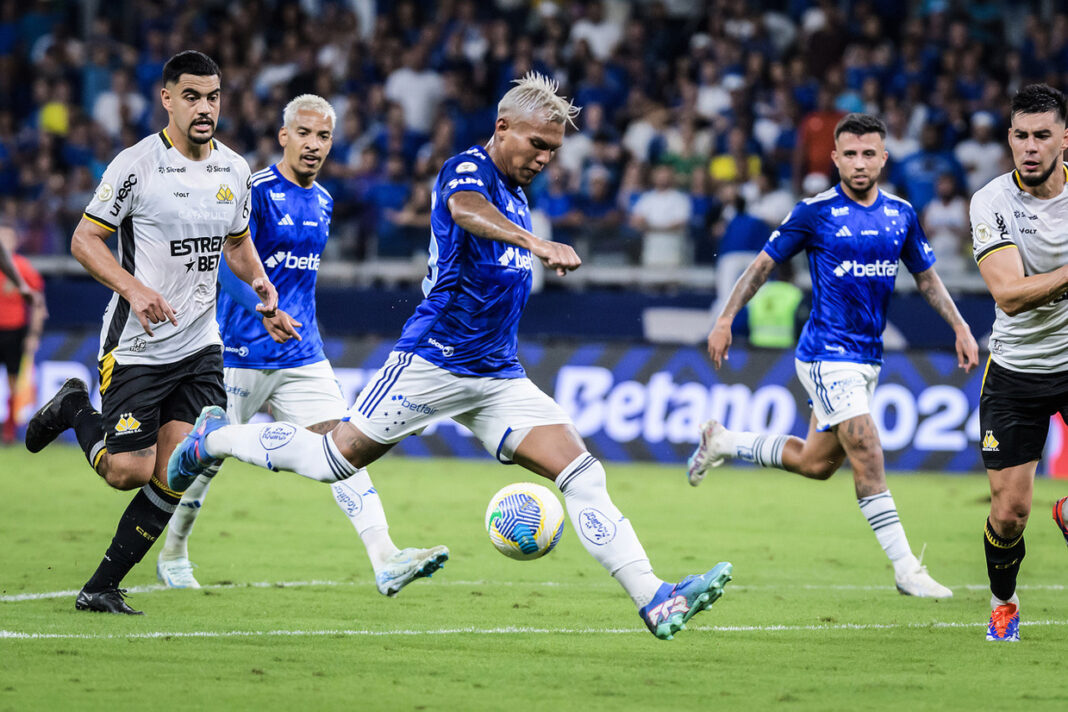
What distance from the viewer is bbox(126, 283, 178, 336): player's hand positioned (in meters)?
7.04

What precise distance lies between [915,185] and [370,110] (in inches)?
315

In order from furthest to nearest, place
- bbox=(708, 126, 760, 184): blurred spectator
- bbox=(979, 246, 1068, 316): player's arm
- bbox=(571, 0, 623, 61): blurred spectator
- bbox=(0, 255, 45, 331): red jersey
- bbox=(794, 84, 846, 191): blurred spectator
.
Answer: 1. bbox=(571, 0, 623, 61): blurred spectator
2. bbox=(708, 126, 760, 184): blurred spectator
3. bbox=(794, 84, 846, 191): blurred spectator
4. bbox=(0, 255, 45, 331): red jersey
5. bbox=(979, 246, 1068, 316): player's arm

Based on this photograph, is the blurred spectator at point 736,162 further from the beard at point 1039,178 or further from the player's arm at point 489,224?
the player's arm at point 489,224

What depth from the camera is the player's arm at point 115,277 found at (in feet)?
23.1

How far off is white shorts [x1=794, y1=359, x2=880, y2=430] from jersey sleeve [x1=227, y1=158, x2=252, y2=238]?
3.65 m

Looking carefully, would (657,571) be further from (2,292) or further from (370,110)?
(370,110)

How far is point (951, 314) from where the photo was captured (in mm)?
9148

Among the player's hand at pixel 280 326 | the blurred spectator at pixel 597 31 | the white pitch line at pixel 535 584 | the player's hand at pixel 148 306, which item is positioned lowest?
the white pitch line at pixel 535 584

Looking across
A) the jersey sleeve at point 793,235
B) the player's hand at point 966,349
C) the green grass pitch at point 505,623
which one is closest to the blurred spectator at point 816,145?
the green grass pitch at point 505,623

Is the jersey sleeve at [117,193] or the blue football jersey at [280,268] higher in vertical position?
the jersey sleeve at [117,193]

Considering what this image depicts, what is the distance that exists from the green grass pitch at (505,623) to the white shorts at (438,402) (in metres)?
1.01

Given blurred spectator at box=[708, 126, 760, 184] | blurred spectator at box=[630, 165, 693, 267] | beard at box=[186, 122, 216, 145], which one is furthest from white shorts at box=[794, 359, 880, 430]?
blurred spectator at box=[708, 126, 760, 184]

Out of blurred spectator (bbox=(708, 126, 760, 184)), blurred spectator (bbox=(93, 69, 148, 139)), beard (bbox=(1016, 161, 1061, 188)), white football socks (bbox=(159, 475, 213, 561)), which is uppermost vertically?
blurred spectator (bbox=(93, 69, 148, 139))

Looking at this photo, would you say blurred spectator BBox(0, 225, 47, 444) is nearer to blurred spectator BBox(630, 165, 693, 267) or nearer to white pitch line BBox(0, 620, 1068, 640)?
blurred spectator BBox(630, 165, 693, 267)
